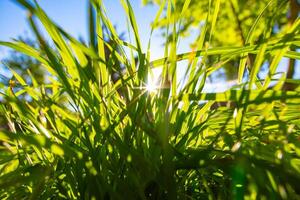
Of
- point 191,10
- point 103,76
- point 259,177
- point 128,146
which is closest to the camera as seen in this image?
point 259,177

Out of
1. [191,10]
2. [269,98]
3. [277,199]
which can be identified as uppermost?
[191,10]

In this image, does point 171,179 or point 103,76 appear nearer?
point 171,179

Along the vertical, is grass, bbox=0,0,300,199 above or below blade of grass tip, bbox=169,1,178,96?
below

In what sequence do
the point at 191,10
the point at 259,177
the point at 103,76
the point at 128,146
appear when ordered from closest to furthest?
the point at 259,177 < the point at 128,146 < the point at 103,76 < the point at 191,10

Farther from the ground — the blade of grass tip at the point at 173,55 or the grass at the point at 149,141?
the blade of grass tip at the point at 173,55

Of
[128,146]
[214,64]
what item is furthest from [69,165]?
[214,64]

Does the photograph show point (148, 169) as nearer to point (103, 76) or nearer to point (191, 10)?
point (103, 76)

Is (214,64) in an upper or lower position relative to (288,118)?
upper

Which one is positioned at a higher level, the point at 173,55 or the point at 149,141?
the point at 173,55

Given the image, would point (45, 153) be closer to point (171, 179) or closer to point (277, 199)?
point (171, 179)
